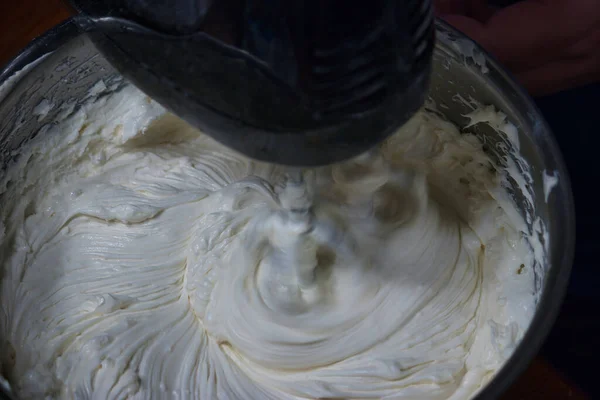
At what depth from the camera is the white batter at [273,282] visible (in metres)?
0.88

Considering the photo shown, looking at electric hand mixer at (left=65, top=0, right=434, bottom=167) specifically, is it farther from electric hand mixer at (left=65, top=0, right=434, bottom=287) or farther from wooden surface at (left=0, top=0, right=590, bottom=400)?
wooden surface at (left=0, top=0, right=590, bottom=400)

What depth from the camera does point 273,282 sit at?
891mm

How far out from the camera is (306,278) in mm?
861

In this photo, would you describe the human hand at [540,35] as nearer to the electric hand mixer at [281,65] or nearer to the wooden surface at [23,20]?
the electric hand mixer at [281,65]

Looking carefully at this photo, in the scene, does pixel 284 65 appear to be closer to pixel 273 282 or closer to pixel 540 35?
pixel 273 282

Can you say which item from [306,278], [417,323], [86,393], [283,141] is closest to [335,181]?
[306,278]

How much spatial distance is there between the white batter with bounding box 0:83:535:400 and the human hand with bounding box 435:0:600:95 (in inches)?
7.0

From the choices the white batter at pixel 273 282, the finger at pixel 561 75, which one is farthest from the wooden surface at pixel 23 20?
the finger at pixel 561 75

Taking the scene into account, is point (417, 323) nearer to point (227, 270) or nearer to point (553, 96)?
point (227, 270)

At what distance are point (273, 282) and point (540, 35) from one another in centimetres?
62

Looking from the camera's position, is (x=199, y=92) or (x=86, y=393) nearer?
(x=199, y=92)

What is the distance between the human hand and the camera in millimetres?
1003

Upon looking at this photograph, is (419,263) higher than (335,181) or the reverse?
the reverse

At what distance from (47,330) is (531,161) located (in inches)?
31.3
